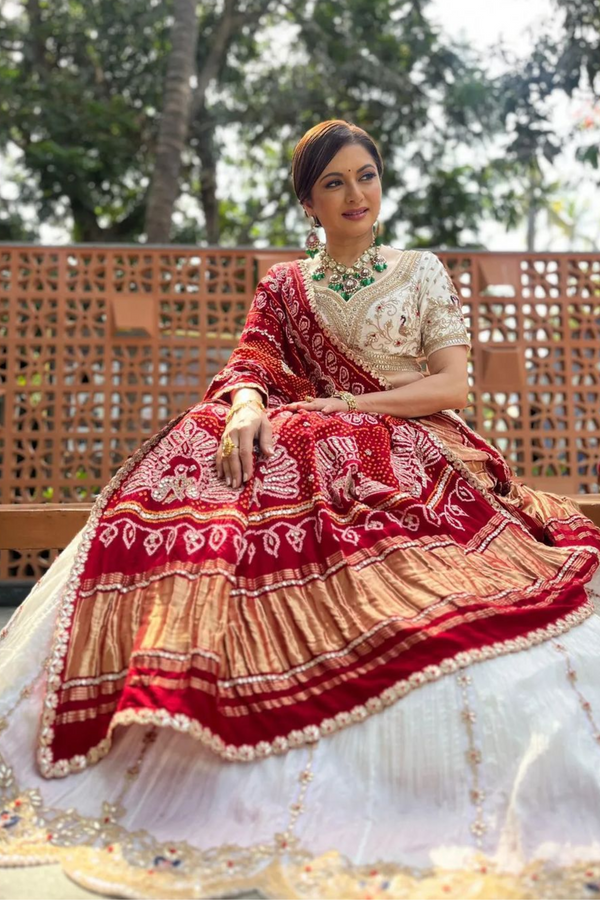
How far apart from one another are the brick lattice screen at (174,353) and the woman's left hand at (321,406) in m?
2.22

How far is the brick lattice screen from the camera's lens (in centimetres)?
432

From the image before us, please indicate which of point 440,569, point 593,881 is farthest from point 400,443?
point 593,881

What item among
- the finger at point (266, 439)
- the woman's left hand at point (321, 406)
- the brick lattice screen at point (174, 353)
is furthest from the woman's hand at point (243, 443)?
the brick lattice screen at point (174, 353)

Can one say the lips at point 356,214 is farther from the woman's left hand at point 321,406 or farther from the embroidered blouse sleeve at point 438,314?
the woman's left hand at point 321,406

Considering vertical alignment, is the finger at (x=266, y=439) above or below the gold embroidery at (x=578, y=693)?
above

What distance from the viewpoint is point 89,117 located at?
948 centimetres

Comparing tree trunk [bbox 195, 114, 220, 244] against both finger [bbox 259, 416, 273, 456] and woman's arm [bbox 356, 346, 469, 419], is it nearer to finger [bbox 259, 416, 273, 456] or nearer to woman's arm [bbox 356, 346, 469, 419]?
woman's arm [bbox 356, 346, 469, 419]

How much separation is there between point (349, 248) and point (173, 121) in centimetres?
540

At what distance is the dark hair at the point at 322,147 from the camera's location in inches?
91.8

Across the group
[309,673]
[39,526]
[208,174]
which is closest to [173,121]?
[208,174]

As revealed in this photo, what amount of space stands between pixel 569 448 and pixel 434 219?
6.54 meters

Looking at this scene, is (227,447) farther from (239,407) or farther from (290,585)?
(290,585)

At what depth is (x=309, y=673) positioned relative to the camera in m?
1.60

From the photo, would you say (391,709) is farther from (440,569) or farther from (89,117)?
(89,117)
